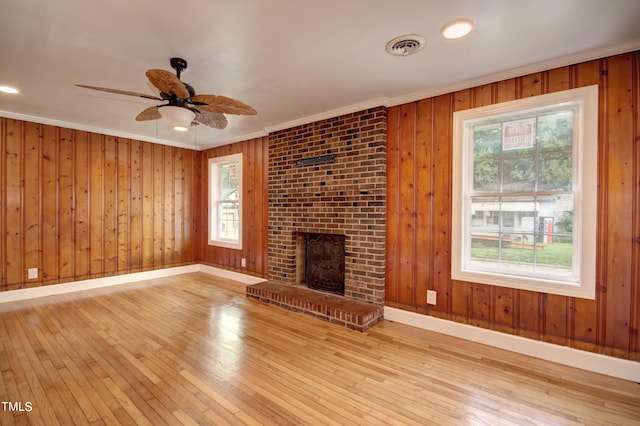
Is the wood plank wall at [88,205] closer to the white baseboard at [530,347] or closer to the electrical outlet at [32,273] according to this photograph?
the electrical outlet at [32,273]

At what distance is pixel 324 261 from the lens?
4035mm

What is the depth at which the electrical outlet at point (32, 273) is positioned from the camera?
4029 mm

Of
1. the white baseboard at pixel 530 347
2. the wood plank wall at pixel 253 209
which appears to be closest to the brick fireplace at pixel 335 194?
the wood plank wall at pixel 253 209

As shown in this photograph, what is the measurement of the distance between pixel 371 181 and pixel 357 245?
2.60 feet

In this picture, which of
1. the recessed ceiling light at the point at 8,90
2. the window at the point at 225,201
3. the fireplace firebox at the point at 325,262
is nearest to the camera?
the recessed ceiling light at the point at 8,90

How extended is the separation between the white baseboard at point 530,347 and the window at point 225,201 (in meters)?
3.27

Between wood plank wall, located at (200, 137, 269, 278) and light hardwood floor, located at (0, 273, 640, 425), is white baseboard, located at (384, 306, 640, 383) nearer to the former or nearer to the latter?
light hardwood floor, located at (0, 273, 640, 425)

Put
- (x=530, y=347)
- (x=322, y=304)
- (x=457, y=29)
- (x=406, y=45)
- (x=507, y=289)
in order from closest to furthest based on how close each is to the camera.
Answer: (x=457, y=29), (x=406, y=45), (x=530, y=347), (x=507, y=289), (x=322, y=304)

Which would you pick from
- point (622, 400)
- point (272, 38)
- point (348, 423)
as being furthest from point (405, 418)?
point (272, 38)

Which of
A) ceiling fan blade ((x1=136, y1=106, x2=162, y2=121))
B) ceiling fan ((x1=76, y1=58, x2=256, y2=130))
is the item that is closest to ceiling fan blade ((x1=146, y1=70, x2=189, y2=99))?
ceiling fan ((x1=76, y1=58, x2=256, y2=130))

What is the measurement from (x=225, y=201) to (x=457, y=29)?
181 inches

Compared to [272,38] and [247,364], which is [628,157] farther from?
[247,364]

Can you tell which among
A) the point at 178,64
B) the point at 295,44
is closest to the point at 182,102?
the point at 178,64

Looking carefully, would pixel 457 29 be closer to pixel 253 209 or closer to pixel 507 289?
pixel 507 289
